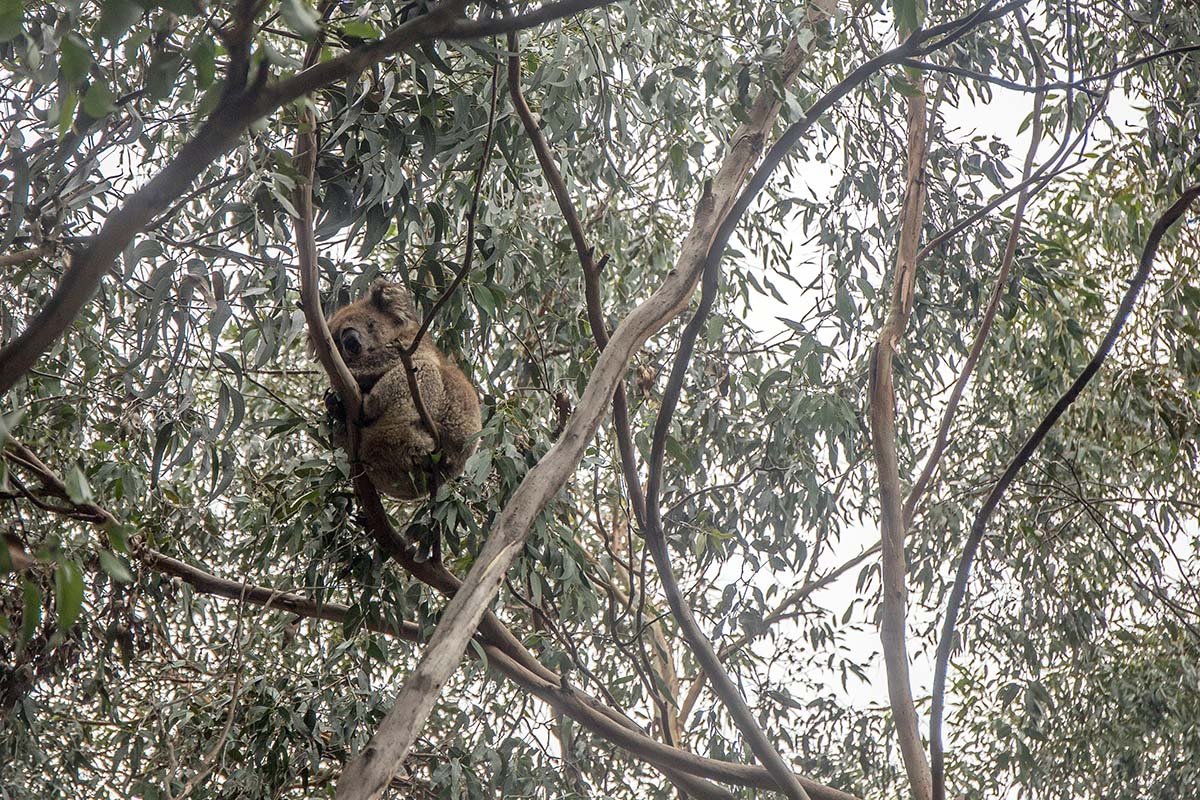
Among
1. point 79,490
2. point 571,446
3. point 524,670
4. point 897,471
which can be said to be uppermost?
point 897,471

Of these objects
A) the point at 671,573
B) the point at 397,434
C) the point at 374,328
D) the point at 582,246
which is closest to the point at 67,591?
the point at 582,246

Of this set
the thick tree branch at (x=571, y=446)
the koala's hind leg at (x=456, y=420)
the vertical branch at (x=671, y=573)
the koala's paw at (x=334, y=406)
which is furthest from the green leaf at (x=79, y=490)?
the koala's hind leg at (x=456, y=420)

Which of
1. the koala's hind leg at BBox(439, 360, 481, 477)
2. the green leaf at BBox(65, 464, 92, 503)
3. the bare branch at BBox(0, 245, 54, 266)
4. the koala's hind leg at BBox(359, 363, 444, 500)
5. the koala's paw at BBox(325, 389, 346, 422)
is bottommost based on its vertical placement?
the green leaf at BBox(65, 464, 92, 503)

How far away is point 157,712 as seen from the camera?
3.85 m

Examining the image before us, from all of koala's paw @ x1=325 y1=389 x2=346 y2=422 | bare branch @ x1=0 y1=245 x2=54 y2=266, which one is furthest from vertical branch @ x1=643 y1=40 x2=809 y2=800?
bare branch @ x1=0 y1=245 x2=54 y2=266

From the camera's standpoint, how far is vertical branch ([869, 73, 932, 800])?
3.58 metres

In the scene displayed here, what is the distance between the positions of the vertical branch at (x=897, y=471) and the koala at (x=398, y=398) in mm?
1435

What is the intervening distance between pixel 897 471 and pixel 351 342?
198 cm

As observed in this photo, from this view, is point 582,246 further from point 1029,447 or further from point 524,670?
point 524,670

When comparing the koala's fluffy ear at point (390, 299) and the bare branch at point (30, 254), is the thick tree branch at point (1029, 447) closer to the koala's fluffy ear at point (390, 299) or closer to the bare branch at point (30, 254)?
the koala's fluffy ear at point (390, 299)

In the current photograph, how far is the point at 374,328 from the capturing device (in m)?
3.97

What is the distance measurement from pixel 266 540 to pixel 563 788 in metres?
1.76

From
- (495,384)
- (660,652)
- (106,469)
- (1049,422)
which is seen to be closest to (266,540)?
(106,469)

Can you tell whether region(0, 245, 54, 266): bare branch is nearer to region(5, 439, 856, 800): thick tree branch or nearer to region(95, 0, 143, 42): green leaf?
region(5, 439, 856, 800): thick tree branch
